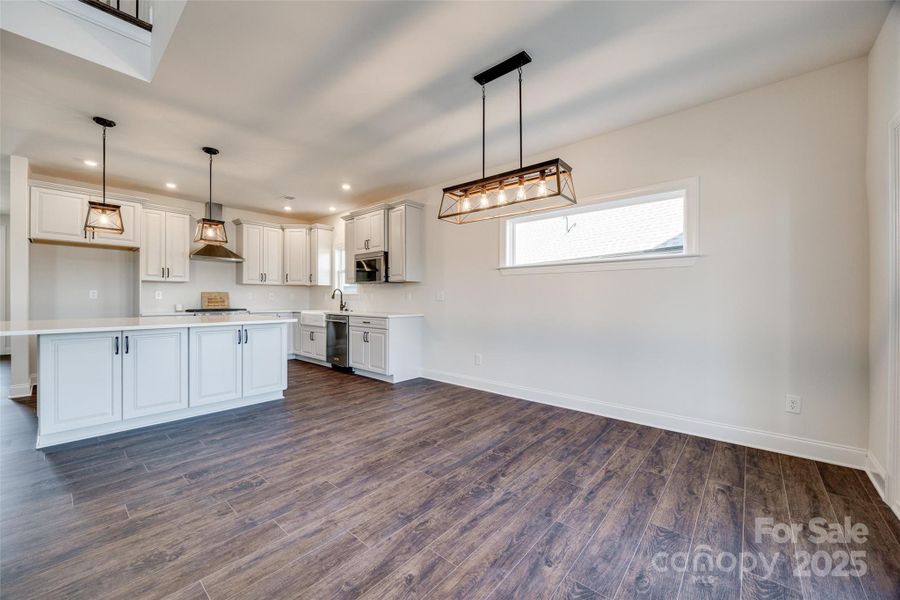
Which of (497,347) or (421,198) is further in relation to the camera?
(421,198)

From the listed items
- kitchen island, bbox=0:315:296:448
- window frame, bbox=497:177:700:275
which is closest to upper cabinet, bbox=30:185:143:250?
kitchen island, bbox=0:315:296:448

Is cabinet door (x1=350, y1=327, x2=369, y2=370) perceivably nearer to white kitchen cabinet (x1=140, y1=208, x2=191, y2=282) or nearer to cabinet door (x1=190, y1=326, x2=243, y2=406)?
cabinet door (x1=190, y1=326, x2=243, y2=406)

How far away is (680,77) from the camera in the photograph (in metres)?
2.51

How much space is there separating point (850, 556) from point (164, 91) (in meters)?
4.89

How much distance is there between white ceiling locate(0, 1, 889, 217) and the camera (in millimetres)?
1982

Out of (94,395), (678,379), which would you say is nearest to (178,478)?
(94,395)

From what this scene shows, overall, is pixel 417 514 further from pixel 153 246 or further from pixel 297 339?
pixel 153 246

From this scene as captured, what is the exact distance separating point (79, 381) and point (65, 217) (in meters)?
2.96

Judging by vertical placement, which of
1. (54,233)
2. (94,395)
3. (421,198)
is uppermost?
(421,198)

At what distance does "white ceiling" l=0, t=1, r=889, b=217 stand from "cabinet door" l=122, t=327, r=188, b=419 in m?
1.91

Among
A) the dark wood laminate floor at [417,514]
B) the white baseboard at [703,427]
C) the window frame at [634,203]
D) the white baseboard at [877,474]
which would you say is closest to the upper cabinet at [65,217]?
the dark wood laminate floor at [417,514]

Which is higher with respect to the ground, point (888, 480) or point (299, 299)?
point (299, 299)

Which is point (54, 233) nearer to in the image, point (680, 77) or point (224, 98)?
point (224, 98)

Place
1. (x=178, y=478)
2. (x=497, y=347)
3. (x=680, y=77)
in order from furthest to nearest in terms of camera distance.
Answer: (x=497, y=347) → (x=680, y=77) → (x=178, y=478)
